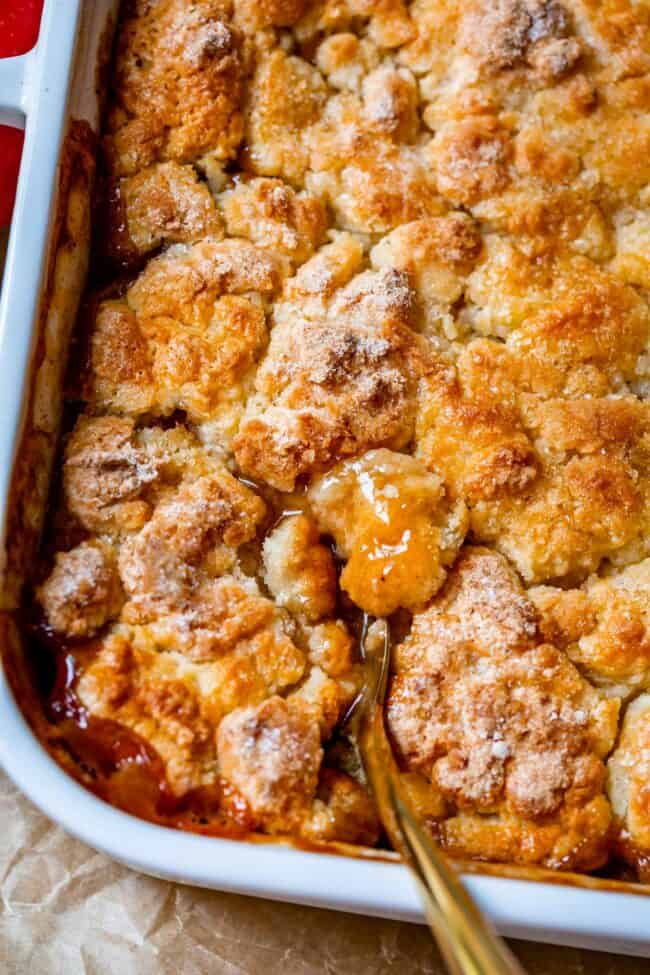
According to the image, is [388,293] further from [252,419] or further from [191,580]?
[191,580]

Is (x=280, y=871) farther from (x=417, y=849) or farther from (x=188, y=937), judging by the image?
(x=188, y=937)

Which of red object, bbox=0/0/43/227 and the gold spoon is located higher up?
red object, bbox=0/0/43/227

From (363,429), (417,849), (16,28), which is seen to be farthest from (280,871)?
(16,28)

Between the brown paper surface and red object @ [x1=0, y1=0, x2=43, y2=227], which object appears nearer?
the brown paper surface

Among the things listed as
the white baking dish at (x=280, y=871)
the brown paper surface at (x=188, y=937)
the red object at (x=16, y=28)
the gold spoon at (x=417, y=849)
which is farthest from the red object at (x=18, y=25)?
the brown paper surface at (x=188, y=937)

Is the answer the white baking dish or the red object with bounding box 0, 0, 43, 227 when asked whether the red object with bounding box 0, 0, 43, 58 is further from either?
the white baking dish

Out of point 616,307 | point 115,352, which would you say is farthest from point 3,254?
point 616,307

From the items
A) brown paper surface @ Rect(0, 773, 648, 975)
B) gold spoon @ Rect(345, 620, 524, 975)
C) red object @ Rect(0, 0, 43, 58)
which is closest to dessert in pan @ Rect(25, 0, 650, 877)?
gold spoon @ Rect(345, 620, 524, 975)
